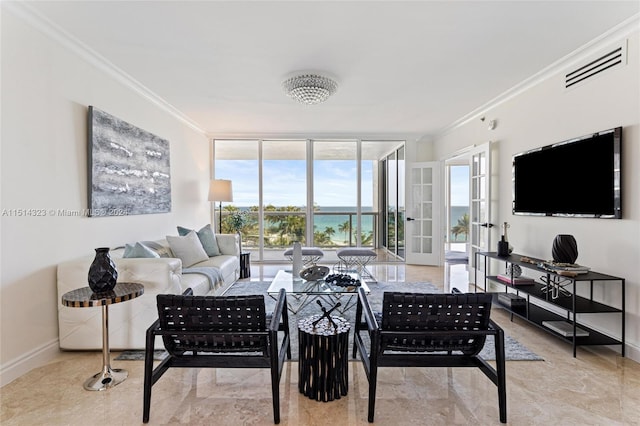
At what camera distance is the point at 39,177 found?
2441 mm

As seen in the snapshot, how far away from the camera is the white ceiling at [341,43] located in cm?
227

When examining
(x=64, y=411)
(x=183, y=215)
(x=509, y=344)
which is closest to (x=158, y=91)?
(x=183, y=215)

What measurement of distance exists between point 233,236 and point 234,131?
7.91ft

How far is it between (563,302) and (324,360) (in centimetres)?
226

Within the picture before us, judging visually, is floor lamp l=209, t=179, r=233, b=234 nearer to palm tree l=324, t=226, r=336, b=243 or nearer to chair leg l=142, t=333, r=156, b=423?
palm tree l=324, t=226, r=336, b=243

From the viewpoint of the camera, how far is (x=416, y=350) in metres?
1.84

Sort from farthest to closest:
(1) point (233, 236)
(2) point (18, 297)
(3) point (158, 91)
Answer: (1) point (233, 236), (3) point (158, 91), (2) point (18, 297)

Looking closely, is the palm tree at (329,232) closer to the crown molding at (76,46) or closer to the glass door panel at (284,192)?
the glass door panel at (284,192)

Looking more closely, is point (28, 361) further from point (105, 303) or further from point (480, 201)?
point (480, 201)

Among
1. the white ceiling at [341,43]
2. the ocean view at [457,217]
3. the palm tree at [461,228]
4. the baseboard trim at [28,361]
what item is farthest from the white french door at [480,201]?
the palm tree at [461,228]

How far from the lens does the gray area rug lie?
8.35ft

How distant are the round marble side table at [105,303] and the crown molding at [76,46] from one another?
202cm

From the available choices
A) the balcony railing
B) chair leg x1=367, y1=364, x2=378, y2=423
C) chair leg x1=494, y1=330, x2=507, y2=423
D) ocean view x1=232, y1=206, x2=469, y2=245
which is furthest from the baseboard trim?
ocean view x1=232, y1=206, x2=469, y2=245

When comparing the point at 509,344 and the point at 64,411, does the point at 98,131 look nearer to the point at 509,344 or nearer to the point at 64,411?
the point at 64,411
